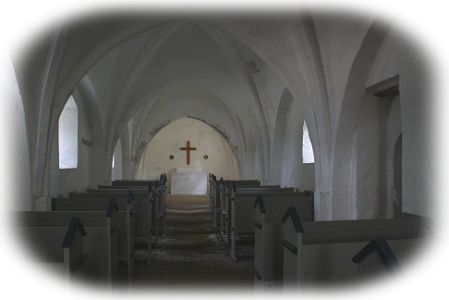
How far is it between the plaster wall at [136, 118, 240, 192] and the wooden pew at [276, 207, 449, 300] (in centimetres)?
1700

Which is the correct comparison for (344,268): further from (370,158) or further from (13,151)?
(13,151)

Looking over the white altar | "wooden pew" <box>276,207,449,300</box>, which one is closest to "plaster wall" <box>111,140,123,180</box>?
the white altar

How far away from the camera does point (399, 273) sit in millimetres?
1668

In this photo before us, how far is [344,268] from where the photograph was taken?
2.56m

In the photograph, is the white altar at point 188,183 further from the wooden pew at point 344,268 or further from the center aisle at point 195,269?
the wooden pew at point 344,268

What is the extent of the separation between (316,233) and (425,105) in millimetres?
2382

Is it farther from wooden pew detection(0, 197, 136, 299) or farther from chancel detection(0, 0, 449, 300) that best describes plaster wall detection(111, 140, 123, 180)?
wooden pew detection(0, 197, 136, 299)

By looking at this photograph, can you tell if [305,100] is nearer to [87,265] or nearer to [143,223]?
[143,223]

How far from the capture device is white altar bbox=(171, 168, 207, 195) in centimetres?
1841

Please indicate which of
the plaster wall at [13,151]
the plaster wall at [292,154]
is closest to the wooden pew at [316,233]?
the plaster wall at [13,151]

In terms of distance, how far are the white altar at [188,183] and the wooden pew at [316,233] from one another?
14896mm

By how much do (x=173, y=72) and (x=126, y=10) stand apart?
13.8ft

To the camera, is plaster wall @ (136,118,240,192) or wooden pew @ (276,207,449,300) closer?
wooden pew @ (276,207,449,300)

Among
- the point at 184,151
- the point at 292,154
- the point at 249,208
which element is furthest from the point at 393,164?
the point at 184,151
